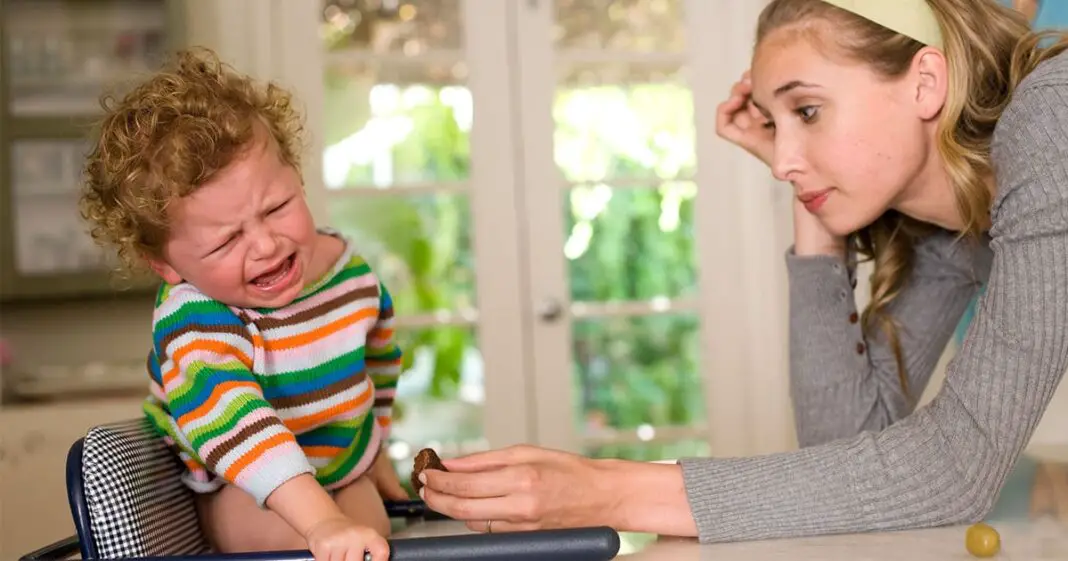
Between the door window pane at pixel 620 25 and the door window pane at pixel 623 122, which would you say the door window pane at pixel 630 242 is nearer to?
the door window pane at pixel 623 122

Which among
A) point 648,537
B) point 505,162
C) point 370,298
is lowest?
point 648,537

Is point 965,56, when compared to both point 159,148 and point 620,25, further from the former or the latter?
point 620,25

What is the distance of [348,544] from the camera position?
91cm

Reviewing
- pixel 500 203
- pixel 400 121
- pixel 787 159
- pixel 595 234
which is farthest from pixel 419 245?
pixel 787 159

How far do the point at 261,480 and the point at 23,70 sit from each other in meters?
3.03

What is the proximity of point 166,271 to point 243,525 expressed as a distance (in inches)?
10.6

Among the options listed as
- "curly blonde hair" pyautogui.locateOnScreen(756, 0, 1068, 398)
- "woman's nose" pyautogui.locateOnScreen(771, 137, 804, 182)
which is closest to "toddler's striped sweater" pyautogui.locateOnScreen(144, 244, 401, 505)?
"woman's nose" pyautogui.locateOnScreen(771, 137, 804, 182)

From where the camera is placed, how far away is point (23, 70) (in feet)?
12.0

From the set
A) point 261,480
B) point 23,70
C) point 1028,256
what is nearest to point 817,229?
point 1028,256

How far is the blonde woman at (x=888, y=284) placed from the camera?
1061 mm

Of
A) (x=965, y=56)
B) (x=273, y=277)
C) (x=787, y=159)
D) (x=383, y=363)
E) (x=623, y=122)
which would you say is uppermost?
(x=623, y=122)

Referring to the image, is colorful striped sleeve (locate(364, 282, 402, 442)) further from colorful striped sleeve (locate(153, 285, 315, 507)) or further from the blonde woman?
the blonde woman

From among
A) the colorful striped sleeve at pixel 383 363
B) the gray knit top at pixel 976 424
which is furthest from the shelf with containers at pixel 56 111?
the gray knit top at pixel 976 424

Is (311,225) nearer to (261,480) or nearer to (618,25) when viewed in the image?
(261,480)
